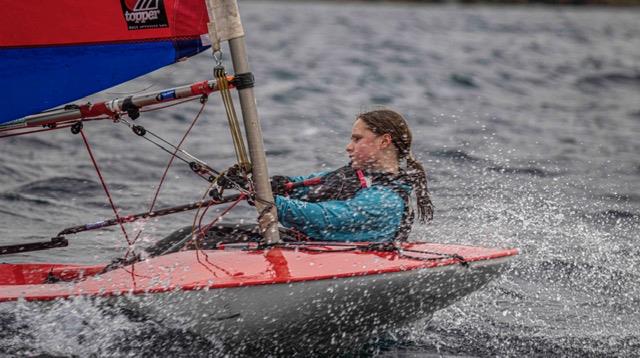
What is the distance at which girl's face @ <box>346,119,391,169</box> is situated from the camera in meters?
4.79

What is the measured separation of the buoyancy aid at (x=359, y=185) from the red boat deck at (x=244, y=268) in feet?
0.50

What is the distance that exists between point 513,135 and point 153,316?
316 inches

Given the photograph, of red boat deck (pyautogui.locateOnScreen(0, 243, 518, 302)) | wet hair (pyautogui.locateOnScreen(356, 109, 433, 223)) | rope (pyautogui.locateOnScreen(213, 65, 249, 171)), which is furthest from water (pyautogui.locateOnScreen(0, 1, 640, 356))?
rope (pyautogui.locateOnScreen(213, 65, 249, 171))

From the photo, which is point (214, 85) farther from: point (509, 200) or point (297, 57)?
point (297, 57)

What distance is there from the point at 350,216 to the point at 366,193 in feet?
0.47

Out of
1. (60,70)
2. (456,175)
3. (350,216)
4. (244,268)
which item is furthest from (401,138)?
(456,175)

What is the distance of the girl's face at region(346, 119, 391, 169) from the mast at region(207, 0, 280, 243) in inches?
21.6

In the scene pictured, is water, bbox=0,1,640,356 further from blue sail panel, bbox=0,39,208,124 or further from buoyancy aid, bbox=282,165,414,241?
buoyancy aid, bbox=282,165,414,241

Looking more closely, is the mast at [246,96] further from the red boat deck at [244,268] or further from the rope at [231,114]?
the red boat deck at [244,268]

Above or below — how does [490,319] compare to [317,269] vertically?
below

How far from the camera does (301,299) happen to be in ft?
13.8

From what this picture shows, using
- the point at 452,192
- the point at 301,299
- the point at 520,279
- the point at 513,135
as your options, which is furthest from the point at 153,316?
the point at 513,135

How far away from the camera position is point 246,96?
176 inches

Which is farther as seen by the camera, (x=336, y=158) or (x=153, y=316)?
(x=336, y=158)
